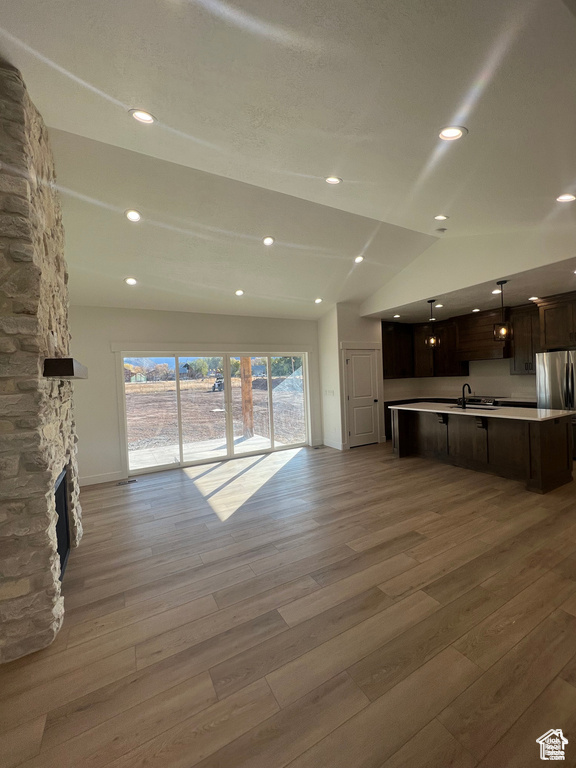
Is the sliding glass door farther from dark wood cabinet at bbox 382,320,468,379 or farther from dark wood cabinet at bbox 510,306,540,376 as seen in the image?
dark wood cabinet at bbox 510,306,540,376

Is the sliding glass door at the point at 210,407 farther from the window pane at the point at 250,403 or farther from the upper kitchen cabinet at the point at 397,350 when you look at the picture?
the upper kitchen cabinet at the point at 397,350

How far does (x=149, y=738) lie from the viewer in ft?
4.45

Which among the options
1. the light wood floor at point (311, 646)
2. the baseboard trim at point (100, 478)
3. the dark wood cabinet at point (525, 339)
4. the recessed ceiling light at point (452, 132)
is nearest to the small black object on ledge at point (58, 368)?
the light wood floor at point (311, 646)

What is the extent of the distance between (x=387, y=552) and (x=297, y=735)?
1.54 metres

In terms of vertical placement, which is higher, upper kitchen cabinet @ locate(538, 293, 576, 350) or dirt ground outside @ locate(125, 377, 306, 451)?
upper kitchen cabinet @ locate(538, 293, 576, 350)

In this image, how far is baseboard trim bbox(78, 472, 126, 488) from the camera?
4.84 m

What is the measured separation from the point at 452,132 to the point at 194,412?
5.05 m

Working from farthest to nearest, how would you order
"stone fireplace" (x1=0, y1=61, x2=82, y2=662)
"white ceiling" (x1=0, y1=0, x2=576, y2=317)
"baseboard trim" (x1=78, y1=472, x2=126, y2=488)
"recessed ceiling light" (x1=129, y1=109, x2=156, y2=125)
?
"baseboard trim" (x1=78, y1=472, x2=126, y2=488) < "recessed ceiling light" (x1=129, y1=109, x2=156, y2=125) < "stone fireplace" (x1=0, y1=61, x2=82, y2=662) < "white ceiling" (x1=0, y1=0, x2=576, y2=317)

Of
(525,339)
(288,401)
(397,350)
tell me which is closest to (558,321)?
(525,339)

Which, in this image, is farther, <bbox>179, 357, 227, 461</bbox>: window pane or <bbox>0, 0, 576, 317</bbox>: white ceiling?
<bbox>179, 357, 227, 461</bbox>: window pane

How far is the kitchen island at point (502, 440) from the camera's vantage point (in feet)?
12.7

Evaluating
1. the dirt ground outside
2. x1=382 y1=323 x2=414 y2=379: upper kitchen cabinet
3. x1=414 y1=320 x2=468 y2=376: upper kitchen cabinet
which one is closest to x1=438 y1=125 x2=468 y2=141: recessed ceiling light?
the dirt ground outside

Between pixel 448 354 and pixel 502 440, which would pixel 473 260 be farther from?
pixel 448 354

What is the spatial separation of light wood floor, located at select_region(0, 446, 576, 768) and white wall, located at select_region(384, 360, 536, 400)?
11.7 ft
